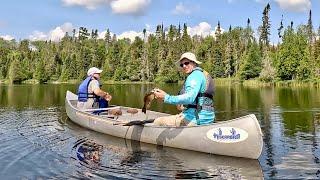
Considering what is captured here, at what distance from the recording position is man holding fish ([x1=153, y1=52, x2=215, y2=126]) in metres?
11.9

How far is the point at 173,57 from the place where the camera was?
11844cm

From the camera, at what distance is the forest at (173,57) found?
83.9 m

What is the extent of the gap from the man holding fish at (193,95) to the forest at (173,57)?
66.6m

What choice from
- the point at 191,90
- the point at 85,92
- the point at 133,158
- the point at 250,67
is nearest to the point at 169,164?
the point at 133,158

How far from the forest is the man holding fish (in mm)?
66555

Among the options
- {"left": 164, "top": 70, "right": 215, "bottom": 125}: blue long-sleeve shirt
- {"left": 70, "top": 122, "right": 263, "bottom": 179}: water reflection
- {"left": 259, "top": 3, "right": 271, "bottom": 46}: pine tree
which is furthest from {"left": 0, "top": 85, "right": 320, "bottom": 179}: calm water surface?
{"left": 259, "top": 3, "right": 271, "bottom": 46}: pine tree

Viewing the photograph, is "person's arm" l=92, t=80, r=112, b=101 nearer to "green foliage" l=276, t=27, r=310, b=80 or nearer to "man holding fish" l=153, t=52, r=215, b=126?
"man holding fish" l=153, t=52, r=215, b=126

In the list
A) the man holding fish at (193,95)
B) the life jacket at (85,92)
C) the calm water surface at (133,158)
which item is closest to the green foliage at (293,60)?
the calm water surface at (133,158)

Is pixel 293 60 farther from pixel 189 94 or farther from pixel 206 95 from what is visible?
pixel 189 94

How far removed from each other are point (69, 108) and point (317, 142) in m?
12.0

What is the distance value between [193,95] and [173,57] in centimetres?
10696

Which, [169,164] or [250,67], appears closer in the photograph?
[169,164]

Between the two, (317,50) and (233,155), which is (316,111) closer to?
(233,155)

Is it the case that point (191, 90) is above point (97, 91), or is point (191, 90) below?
above
